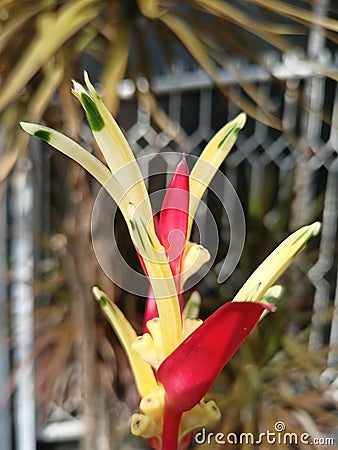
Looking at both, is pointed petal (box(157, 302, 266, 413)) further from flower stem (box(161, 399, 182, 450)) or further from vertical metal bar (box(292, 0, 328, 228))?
vertical metal bar (box(292, 0, 328, 228))

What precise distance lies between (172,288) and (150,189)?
0.64ft

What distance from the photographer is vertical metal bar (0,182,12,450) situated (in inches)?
45.6

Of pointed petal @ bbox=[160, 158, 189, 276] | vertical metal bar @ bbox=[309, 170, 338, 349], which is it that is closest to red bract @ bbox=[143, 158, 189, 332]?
pointed petal @ bbox=[160, 158, 189, 276]

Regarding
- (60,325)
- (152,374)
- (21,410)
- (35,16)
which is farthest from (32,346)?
(152,374)

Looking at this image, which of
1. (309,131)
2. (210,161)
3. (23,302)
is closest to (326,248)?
(309,131)

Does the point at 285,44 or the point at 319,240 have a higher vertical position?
the point at 285,44

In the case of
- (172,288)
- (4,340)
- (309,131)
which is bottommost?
(4,340)

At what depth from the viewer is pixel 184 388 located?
0.28 metres

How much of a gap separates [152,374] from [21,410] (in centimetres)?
110

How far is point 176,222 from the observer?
11.9 inches

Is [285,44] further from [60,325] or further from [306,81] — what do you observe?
[306,81]

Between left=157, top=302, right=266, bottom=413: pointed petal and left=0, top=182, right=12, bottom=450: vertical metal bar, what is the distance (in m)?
0.94

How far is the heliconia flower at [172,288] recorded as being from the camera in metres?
0.27

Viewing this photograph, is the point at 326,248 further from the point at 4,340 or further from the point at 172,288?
the point at 172,288
